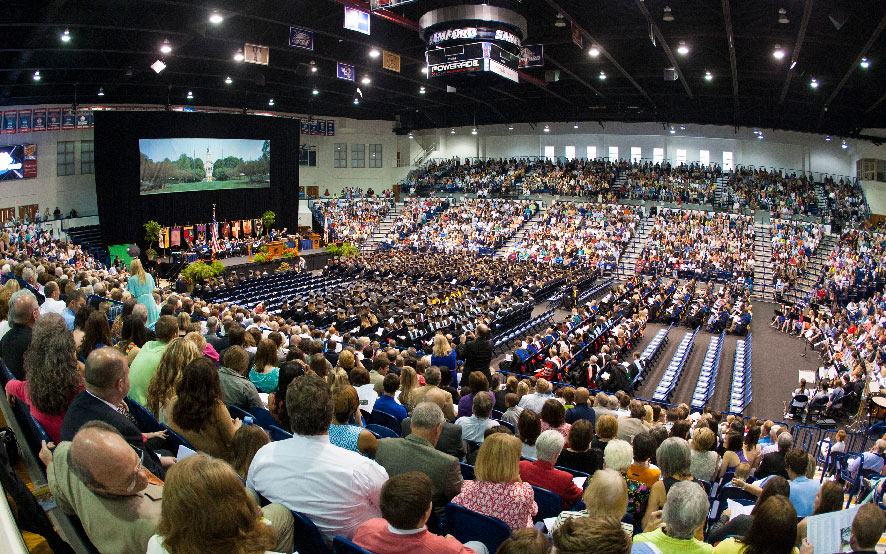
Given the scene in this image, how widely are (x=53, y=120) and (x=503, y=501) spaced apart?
1308 inches

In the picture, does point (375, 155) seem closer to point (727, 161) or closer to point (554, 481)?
point (727, 161)

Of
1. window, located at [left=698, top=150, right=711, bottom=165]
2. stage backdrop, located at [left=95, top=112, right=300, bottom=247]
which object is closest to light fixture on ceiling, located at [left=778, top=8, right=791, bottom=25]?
window, located at [left=698, top=150, right=711, bottom=165]

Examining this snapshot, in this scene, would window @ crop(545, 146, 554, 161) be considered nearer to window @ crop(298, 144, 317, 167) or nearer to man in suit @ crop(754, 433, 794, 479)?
window @ crop(298, 144, 317, 167)

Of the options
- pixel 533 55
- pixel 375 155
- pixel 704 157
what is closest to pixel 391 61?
pixel 533 55

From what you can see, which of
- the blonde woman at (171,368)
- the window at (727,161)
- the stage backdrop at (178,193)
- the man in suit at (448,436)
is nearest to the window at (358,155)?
the stage backdrop at (178,193)

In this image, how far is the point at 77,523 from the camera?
2762mm

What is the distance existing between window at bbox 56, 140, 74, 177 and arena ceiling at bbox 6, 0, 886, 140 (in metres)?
2.29

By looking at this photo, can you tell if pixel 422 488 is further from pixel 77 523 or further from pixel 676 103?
pixel 676 103

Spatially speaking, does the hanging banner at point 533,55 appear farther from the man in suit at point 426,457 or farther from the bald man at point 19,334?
the man in suit at point 426,457

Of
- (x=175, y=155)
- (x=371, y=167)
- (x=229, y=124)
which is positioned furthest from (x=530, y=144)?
(x=175, y=155)

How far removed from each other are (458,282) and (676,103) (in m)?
16.0

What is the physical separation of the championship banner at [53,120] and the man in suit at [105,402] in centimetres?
3186

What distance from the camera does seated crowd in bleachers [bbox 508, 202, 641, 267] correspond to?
32.6 meters

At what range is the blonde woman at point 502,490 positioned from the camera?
364cm
